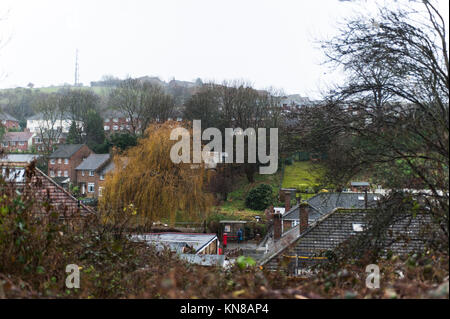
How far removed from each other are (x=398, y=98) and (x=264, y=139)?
84.4 ft

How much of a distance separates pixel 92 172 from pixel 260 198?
19.8 m

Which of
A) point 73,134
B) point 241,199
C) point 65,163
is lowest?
point 241,199

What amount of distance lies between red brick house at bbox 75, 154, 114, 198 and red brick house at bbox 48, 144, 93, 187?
80cm

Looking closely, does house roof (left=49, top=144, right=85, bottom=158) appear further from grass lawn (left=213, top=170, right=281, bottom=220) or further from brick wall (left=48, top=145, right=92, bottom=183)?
grass lawn (left=213, top=170, right=281, bottom=220)

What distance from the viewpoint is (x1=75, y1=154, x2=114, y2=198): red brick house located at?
133 ft

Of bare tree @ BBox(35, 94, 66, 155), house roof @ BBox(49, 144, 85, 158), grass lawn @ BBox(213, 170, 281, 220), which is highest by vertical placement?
bare tree @ BBox(35, 94, 66, 155)

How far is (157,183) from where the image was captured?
22.5m

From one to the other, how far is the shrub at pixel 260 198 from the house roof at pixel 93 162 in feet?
58.8

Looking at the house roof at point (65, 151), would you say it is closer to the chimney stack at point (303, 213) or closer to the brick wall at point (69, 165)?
the brick wall at point (69, 165)

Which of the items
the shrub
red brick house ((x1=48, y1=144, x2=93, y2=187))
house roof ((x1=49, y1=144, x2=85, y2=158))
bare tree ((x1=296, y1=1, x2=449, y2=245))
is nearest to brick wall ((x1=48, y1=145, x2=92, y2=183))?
red brick house ((x1=48, y1=144, x2=93, y2=187))

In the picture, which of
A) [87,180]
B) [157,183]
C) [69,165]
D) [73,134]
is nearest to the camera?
[157,183]

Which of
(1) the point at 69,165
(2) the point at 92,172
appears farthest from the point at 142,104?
(1) the point at 69,165

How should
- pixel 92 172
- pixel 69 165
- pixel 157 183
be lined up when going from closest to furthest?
pixel 157 183 < pixel 92 172 < pixel 69 165

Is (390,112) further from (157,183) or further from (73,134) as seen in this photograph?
(73,134)
